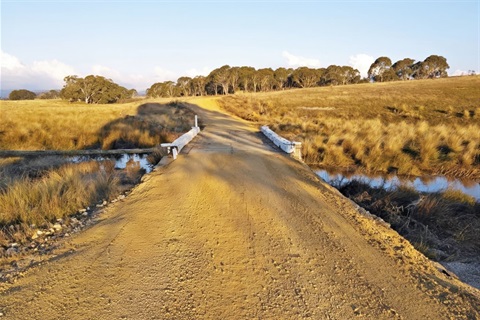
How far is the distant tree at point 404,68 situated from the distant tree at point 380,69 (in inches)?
92.8

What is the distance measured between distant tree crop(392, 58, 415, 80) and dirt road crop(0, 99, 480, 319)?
91.0 meters

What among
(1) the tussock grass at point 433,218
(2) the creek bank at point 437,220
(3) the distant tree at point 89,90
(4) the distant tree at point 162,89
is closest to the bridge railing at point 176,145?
(2) the creek bank at point 437,220

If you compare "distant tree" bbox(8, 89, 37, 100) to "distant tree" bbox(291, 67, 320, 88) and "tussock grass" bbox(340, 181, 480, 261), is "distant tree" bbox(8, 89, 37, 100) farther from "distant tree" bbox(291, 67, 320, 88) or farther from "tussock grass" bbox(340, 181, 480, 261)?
"tussock grass" bbox(340, 181, 480, 261)

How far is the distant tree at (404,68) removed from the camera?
80.3 meters

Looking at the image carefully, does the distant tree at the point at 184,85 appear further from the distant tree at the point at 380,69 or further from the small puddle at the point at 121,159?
the small puddle at the point at 121,159

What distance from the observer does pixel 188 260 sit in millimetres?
3262

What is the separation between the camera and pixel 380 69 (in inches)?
3250

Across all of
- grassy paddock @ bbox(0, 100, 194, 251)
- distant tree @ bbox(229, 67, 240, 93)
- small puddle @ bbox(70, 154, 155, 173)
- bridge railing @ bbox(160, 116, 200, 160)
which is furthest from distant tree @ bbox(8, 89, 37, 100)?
bridge railing @ bbox(160, 116, 200, 160)

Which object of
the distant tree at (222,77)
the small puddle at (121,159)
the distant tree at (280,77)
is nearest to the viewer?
the small puddle at (121,159)

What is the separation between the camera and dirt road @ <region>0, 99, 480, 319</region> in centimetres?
262

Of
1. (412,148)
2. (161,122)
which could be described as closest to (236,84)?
(161,122)

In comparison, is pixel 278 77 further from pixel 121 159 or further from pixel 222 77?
pixel 121 159

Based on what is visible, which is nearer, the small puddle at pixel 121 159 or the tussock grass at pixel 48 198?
the tussock grass at pixel 48 198

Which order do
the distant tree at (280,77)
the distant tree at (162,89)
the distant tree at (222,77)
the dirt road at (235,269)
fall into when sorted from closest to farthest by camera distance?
the dirt road at (235,269), the distant tree at (222,77), the distant tree at (162,89), the distant tree at (280,77)
